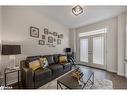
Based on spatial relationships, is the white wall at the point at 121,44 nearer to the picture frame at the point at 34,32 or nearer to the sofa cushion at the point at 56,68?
the sofa cushion at the point at 56,68

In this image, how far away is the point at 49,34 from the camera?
4223mm

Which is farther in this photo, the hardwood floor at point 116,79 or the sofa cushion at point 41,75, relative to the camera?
the hardwood floor at point 116,79

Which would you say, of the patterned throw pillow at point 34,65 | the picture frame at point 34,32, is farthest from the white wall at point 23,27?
the patterned throw pillow at point 34,65

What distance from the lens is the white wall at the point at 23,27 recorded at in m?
2.67

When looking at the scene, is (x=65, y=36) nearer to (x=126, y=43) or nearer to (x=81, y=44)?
(x=81, y=44)

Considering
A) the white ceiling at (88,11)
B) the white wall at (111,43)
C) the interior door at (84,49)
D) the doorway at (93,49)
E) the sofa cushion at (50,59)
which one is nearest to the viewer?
the white ceiling at (88,11)

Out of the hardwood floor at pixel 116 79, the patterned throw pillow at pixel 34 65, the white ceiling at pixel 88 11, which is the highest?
the white ceiling at pixel 88 11

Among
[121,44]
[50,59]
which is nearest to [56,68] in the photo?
[50,59]

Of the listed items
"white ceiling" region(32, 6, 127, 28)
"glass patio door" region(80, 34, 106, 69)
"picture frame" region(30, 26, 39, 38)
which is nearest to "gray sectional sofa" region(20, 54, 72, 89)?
"picture frame" region(30, 26, 39, 38)

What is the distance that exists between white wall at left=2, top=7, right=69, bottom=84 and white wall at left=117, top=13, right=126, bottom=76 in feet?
8.94

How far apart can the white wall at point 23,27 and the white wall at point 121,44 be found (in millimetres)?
2724

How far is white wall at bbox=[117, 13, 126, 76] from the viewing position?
3490mm

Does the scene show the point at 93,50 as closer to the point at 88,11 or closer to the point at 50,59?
the point at 88,11
